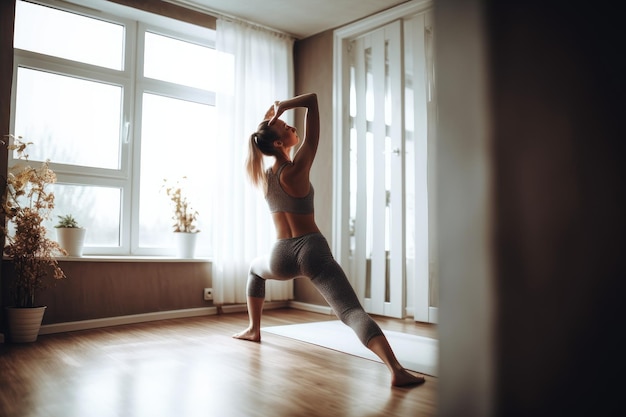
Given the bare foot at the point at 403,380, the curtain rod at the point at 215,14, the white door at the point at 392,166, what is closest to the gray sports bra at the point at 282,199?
the bare foot at the point at 403,380

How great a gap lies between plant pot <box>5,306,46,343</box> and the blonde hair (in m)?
1.51

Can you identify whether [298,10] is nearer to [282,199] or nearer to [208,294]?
[282,199]

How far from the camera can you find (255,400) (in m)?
1.73

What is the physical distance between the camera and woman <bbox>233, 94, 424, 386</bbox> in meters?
2.24

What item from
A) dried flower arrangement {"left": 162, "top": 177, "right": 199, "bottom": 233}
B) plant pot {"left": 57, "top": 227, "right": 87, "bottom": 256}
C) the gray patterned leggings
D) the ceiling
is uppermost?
the ceiling

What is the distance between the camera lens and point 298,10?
156 inches

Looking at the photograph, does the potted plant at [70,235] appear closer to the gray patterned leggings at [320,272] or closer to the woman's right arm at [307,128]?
the gray patterned leggings at [320,272]

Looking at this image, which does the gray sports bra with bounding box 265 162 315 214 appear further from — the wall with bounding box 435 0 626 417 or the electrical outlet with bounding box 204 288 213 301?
the wall with bounding box 435 0 626 417

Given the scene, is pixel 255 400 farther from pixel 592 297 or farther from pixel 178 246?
pixel 178 246

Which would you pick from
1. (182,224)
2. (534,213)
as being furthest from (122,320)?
(534,213)

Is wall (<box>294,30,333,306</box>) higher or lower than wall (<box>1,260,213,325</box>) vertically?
higher

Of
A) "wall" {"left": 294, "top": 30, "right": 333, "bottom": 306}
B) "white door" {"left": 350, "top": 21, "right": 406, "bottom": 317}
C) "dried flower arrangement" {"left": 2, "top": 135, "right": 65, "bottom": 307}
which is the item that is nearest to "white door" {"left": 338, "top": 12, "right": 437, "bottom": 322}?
"white door" {"left": 350, "top": 21, "right": 406, "bottom": 317}

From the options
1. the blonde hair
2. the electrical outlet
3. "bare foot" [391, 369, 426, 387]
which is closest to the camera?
"bare foot" [391, 369, 426, 387]

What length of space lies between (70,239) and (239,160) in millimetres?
1458
